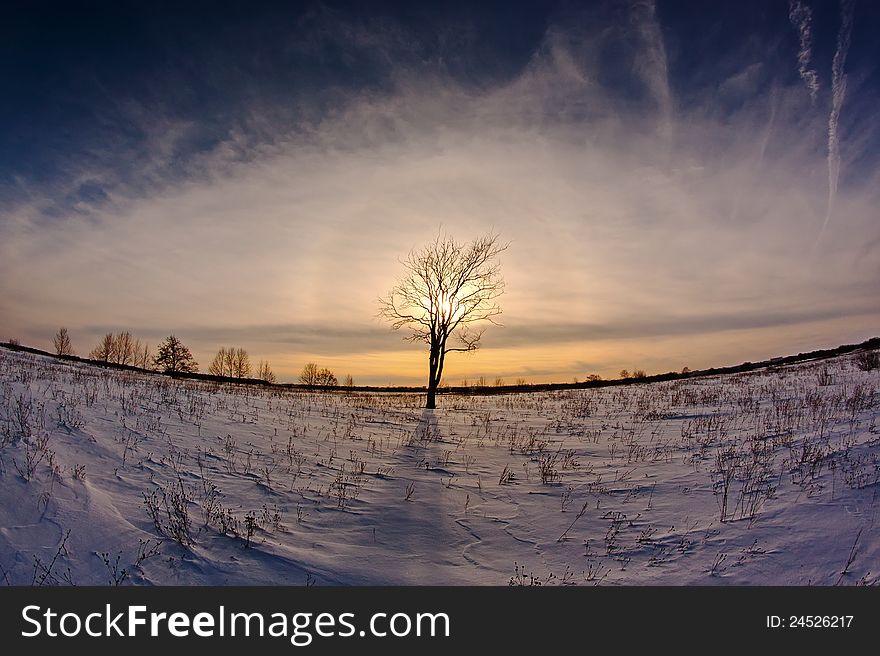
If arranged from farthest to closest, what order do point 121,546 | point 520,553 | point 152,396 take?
→ point 152,396
point 520,553
point 121,546

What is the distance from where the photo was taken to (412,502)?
6.77 metres

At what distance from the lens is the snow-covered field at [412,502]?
181 inches

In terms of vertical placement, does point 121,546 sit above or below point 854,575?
below

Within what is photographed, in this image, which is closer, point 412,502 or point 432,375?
point 412,502

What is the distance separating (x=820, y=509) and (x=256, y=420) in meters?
11.8

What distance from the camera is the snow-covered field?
4.59 meters

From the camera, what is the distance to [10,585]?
13.1 feet

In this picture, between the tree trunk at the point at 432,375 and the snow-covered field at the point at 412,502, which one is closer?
the snow-covered field at the point at 412,502

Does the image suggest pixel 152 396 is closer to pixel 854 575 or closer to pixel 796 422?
pixel 854 575

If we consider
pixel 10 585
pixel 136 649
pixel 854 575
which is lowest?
pixel 136 649

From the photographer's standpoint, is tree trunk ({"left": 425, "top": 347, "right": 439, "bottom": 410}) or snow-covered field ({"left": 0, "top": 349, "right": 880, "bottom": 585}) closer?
snow-covered field ({"left": 0, "top": 349, "right": 880, "bottom": 585})

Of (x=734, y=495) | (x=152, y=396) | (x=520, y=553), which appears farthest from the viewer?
(x=152, y=396)

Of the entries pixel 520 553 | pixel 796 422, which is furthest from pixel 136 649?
pixel 796 422

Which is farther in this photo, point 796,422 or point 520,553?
point 796,422
